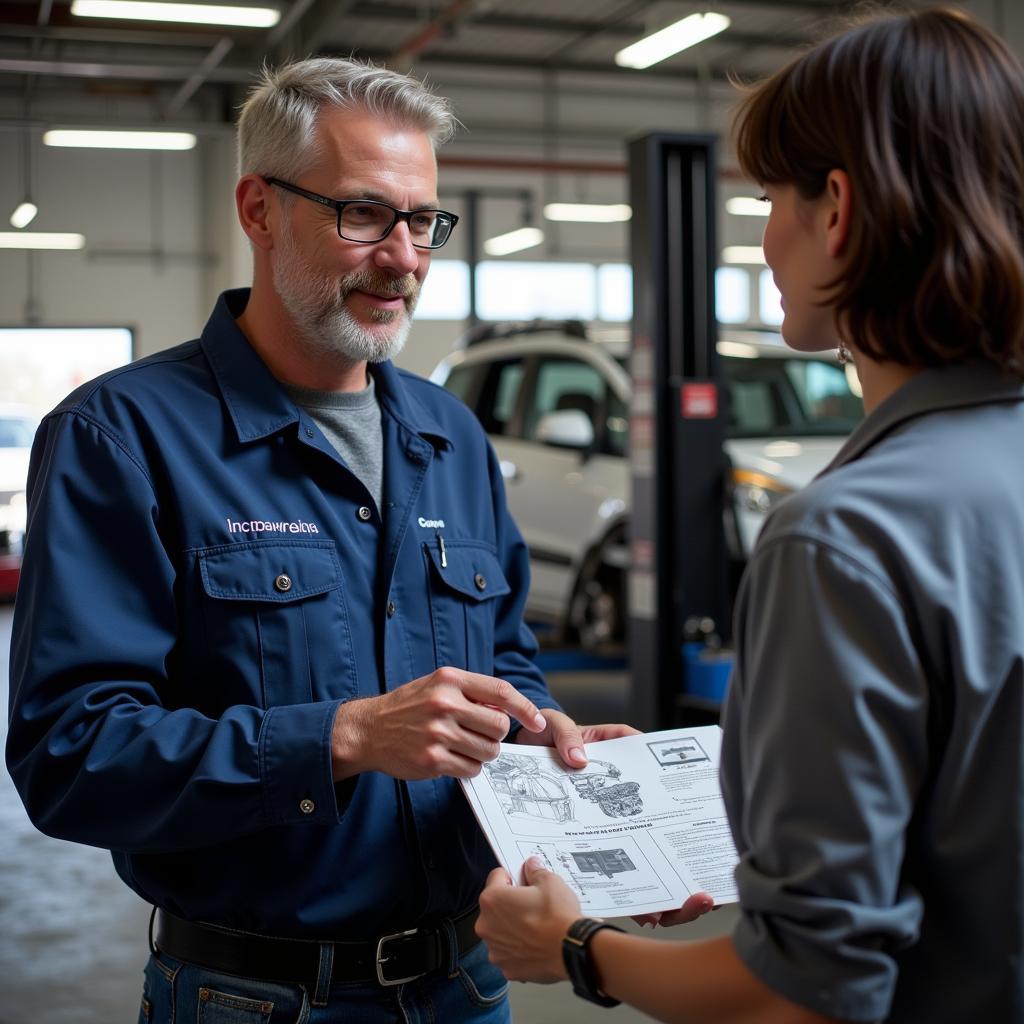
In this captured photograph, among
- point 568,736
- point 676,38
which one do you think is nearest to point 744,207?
point 676,38

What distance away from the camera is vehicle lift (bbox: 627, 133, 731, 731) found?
5.84 meters

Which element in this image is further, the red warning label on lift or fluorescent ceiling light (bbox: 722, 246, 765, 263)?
fluorescent ceiling light (bbox: 722, 246, 765, 263)

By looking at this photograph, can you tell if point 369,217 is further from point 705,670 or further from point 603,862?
point 705,670

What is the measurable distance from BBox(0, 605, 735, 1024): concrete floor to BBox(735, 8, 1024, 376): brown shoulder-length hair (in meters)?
3.16

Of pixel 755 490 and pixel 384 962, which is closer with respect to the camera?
pixel 384 962

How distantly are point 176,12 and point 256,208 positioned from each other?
699cm

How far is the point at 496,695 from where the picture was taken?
1434 millimetres

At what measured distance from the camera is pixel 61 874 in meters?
4.93

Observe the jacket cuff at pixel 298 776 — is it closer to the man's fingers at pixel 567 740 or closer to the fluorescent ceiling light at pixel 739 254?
the man's fingers at pixel 567 740

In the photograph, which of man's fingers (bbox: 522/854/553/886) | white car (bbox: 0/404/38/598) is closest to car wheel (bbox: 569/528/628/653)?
man's fingers (bbox: 522/854/553/886)

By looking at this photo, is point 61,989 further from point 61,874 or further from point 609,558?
point 609,558

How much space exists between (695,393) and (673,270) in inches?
24.1

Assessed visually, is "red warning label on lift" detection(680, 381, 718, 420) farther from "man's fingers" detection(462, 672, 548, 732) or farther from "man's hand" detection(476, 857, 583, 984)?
"man's hand" detection(476, 857, 583, 984)

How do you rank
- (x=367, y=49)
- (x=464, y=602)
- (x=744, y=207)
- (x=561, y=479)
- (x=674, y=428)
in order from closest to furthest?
1. (x=464, y=602)
2. (x=674, y=428)
3. (x=561, y=479)
4. (x=367, y=49)
5. (x=744, y=207)
